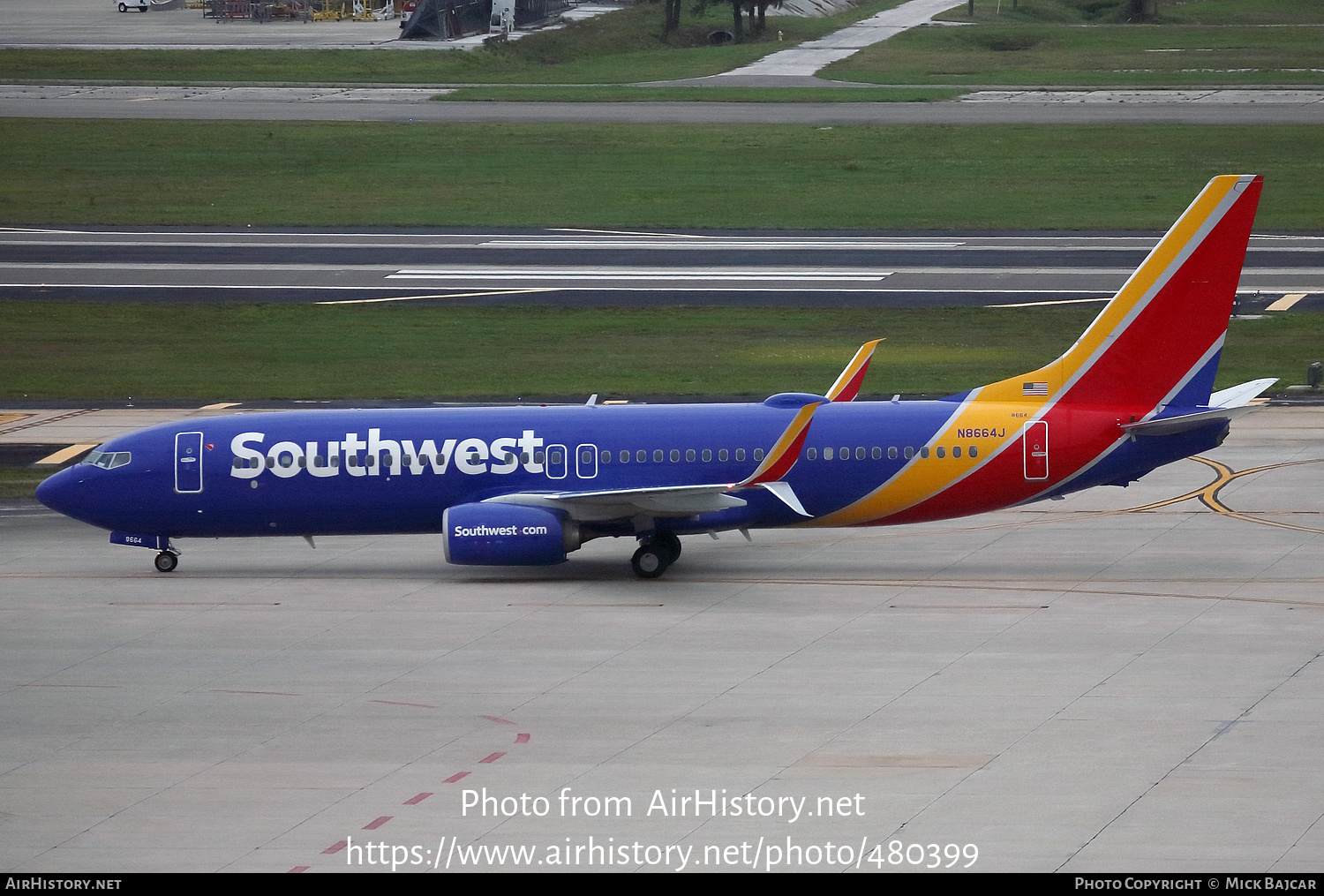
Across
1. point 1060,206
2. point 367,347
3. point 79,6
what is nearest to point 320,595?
point 367,347

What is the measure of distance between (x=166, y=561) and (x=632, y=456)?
10951 mm

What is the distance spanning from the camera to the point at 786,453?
32719mm

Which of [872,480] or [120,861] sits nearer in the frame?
[120,861]

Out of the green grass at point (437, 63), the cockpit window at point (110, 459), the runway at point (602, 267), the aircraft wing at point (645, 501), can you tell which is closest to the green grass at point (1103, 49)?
the green grass at point (437, 63)

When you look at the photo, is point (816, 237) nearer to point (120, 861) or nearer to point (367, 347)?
point (367, 347)

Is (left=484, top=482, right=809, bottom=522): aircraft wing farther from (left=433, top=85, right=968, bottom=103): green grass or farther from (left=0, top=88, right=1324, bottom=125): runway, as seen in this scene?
(left=433, top=85, right=968, bottom=103): green grass

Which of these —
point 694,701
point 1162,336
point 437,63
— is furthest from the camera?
point 437,63

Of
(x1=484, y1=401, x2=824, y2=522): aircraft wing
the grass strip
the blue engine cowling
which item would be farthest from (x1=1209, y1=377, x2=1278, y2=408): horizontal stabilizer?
the grass strip

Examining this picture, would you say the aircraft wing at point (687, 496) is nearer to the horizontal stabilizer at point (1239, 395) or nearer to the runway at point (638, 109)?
the horizontal stabilizer at point (1239, 395)

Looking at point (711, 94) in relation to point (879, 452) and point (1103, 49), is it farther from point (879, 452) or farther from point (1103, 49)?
point (879, 452)

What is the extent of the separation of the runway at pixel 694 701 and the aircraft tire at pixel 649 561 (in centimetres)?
54

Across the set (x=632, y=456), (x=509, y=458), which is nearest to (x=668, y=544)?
(x=632, y=456)

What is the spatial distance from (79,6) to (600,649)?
Answer: 164m

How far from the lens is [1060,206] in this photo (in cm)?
7819
